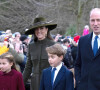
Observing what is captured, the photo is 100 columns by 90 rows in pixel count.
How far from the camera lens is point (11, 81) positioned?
13.3 feet

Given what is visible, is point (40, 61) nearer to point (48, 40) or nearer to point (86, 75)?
point (48, 40)

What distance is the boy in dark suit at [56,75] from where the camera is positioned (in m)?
3.53

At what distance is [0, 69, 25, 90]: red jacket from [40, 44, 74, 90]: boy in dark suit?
1.82ft

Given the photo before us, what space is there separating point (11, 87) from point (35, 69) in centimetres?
52

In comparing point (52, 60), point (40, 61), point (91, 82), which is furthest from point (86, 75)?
point (40, 61)

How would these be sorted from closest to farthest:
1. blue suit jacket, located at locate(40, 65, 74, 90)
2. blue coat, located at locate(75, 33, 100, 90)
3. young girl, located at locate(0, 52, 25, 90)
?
blue coat, located at locate(75, 33, 100, 90)
blue suit jacket, located at locate(40, 65, 74, 90)
young girl, located at locate(0, 52, 25, 90)

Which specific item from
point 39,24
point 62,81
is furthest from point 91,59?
point 39,24

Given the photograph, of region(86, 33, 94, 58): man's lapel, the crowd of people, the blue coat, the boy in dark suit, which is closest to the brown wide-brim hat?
the crowd of people

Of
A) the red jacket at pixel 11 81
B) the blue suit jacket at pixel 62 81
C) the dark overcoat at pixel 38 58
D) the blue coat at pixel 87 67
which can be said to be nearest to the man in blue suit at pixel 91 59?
the blue coat at pixel 87 67

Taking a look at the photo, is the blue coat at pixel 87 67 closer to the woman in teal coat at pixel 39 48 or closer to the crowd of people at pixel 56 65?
the crowd of people at pixel 56 65

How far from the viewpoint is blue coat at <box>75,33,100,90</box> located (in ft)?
9.72

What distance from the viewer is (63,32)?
29609mm

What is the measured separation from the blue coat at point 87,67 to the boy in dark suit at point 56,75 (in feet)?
1.00

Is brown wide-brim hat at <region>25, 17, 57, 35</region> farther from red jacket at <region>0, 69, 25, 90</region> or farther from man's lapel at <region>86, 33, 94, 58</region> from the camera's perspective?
man's lapel at <region>86, 33, 94, 58</region>
